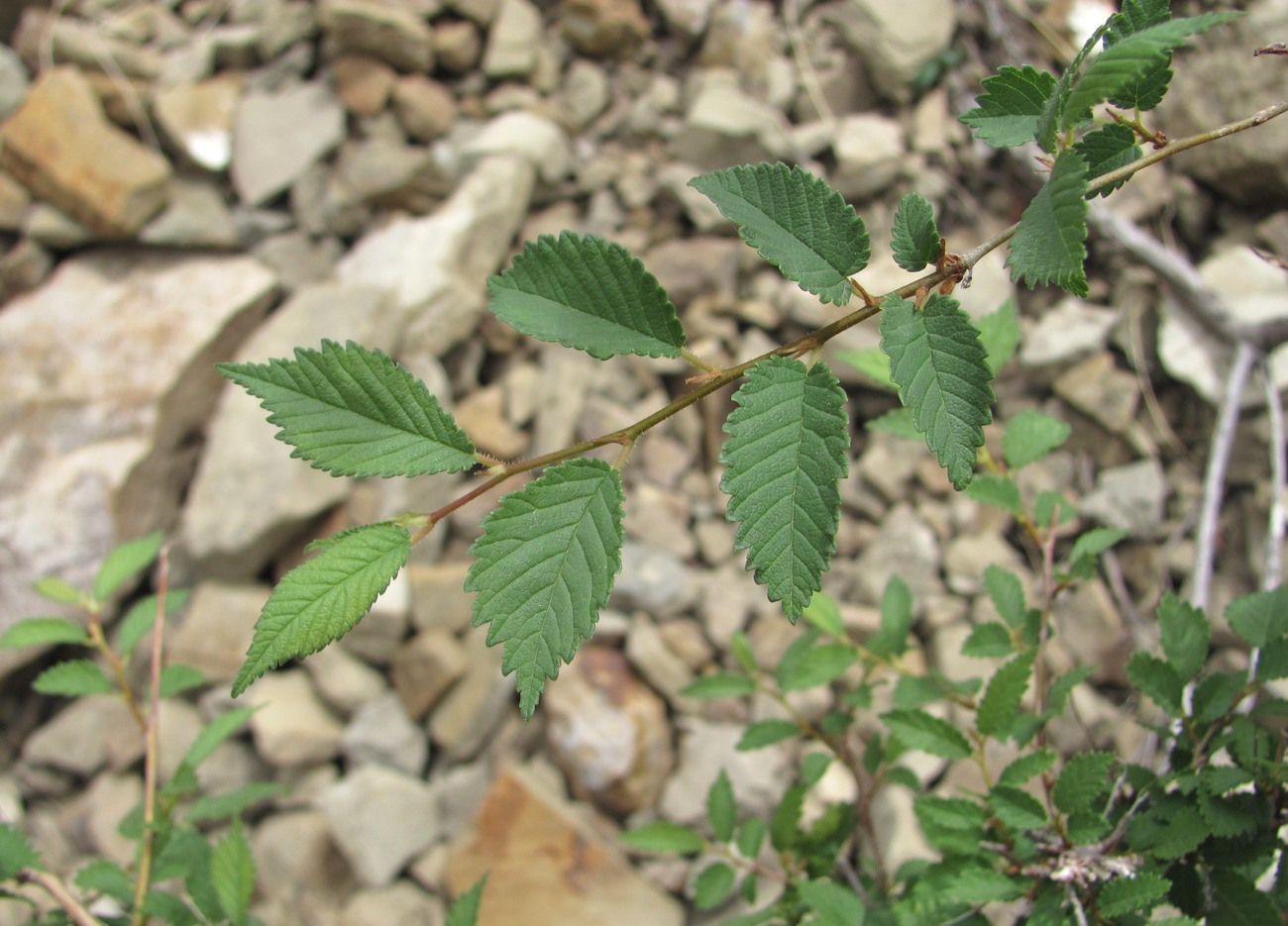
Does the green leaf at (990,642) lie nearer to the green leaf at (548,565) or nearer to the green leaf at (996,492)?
the green leaf at (996,492)

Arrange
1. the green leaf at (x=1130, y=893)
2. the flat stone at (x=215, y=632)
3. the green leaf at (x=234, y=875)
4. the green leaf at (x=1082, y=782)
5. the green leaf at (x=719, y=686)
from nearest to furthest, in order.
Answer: the green leaf at (x=1130, y=893) → the green leaf at (x=1082, y=782) → the green leaf at (x=234, y=875) → the green leaf at (x=719, y=686) → the flat stone at (x=215, y=632)

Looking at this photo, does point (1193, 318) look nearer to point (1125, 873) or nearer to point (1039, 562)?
point (1039, 562)

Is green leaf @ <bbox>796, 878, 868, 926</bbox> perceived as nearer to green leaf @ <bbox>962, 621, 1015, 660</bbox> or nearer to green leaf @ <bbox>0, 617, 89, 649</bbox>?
green leaf @ <bbox>962, 621, 1015, 660</bbox>

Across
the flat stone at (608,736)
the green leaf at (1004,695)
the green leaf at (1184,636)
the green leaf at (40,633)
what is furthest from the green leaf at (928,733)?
the flat stone at (608,736)

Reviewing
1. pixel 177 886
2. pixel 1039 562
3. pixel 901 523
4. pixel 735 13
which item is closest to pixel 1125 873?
pixel 1039 562

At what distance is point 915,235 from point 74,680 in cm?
140

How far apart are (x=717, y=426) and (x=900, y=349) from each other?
2175mm

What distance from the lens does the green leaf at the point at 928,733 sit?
1.16m

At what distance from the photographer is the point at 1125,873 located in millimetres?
940

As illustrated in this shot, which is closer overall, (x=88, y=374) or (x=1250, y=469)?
(x=1250, y=469)

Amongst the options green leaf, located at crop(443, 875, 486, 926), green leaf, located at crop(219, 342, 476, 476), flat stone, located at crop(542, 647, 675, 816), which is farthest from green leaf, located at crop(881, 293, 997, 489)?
flat stone, located at crop(542, 647, 675, 816)

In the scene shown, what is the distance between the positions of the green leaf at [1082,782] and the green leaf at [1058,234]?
0.61 m

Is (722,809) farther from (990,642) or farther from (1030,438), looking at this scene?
(1030,438)

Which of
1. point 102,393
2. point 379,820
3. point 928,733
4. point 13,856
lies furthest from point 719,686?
point 102,393
